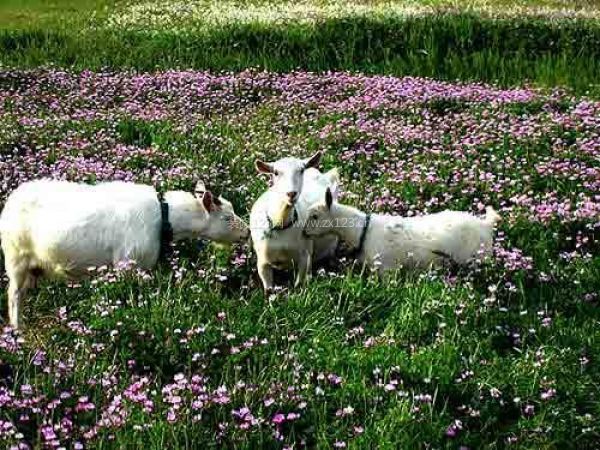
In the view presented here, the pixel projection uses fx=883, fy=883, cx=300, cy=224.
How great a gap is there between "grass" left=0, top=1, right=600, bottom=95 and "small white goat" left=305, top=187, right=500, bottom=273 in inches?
338

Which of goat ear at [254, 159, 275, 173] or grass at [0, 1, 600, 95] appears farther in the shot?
grass at [0, 1, 600, 95]

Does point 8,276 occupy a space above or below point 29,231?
below

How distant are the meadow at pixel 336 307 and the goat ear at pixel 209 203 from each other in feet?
1.61

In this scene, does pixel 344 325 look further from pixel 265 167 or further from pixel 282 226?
pixel 265 167

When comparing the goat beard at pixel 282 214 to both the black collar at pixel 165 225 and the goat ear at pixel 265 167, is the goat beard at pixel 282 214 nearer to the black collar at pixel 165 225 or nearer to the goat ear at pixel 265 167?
the goat ear at pixel 265 167

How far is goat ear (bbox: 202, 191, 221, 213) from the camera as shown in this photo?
743 centimetres

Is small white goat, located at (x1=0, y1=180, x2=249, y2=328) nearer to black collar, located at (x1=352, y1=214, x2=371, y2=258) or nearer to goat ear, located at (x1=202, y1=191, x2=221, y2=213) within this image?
goat ear, located at (x1=202, y1=191, x2=221, y2=213)

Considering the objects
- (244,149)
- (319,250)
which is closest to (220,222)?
(319,250)

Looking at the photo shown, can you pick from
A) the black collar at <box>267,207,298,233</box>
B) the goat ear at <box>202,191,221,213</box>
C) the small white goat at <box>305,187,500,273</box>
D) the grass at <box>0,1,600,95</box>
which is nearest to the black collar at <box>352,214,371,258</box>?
the small white goat at <box>305,187,500,273</box>

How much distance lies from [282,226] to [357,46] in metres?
11.8

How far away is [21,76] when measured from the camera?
16.7 meters

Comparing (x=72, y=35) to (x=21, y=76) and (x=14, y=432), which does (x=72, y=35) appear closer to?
(x=21, y=76)

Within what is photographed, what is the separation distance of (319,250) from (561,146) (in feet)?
14.0

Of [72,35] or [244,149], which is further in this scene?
[72,35]
